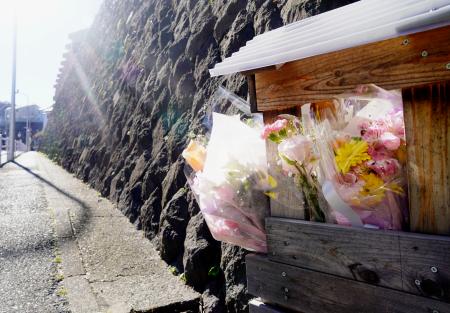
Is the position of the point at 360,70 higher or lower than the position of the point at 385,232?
higher

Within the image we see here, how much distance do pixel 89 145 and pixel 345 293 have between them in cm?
1046

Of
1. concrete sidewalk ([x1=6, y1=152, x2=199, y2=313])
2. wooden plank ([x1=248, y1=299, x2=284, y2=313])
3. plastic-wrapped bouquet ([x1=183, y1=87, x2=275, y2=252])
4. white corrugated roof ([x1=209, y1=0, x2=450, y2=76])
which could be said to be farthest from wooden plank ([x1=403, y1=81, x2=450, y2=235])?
concrete sidewalk ([x1=6, y1=152, x2=199, y2=313])

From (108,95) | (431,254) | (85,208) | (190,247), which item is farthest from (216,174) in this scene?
(108,95)

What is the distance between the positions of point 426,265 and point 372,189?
11.5 inches

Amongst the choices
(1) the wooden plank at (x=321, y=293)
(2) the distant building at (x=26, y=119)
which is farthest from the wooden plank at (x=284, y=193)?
(2) the distant building at (x=26, y=119)

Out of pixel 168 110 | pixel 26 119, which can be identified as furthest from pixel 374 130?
pixel 26 119

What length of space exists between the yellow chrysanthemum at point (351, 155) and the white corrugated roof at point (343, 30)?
34 cm

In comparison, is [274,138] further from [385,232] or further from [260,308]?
[260,308]

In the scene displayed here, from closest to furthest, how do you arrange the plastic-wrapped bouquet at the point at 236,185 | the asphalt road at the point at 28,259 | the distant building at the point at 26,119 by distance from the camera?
the plastic-wrapped bouquet at the point at 236,185 < the asphalt road at the point at 28,259 < the distant building at the point at 26,119

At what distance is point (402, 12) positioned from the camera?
123 centimetres

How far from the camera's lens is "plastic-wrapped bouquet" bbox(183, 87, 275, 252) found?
5.85 ft

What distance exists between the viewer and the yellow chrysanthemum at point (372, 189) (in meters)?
1.38

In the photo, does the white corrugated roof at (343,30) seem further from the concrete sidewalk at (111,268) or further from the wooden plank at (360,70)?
the concrete sidewalk at (111,268)

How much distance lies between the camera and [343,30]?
4.56 feet
